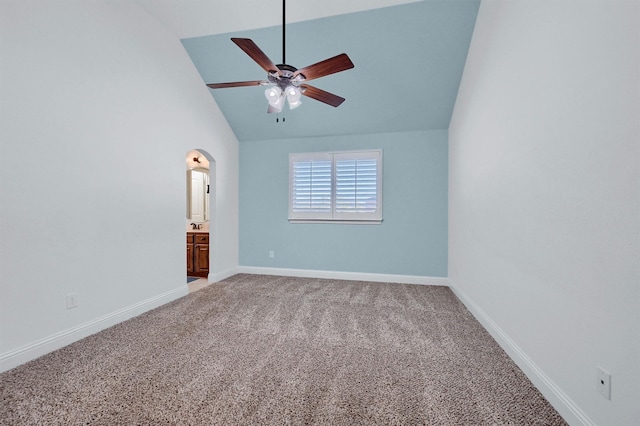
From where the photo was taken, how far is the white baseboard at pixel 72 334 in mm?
1997

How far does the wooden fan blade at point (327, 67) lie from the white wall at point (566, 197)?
1.23 m

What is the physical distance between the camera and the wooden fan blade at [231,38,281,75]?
1.90 metres

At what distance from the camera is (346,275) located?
15.2 feet

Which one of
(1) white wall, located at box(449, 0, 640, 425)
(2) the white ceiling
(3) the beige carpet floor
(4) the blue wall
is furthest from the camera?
(4) the blue wall

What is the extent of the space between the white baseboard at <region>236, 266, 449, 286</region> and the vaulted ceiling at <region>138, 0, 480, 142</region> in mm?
2318

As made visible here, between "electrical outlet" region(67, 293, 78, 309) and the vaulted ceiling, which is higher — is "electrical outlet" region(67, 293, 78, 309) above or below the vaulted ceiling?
below

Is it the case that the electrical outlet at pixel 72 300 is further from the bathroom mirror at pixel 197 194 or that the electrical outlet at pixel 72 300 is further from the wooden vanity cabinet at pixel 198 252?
the bathroom mirror at pixel 197 194

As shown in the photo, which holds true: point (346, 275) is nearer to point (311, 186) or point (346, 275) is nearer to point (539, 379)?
point (311, 186)

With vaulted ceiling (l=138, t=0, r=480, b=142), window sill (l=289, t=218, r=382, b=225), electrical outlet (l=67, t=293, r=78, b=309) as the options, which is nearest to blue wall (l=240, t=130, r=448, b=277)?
window sill (l=289, t=218, r=382, b=225)

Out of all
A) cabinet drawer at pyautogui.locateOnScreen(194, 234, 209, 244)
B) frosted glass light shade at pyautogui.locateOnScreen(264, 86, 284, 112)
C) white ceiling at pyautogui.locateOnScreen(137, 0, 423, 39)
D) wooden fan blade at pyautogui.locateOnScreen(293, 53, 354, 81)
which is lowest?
cabinet drawer at pyautogui.locateOnScreen(194, 234, 209, 244)

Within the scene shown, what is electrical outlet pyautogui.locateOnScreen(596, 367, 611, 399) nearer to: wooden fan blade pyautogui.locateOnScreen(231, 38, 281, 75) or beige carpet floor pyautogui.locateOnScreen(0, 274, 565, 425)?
beige carpet floor pyautogui.locateOnScreen(0, 274, 565, 425)

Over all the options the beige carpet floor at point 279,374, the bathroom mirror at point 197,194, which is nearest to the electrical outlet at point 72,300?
the beige carpet floor at point 279,374

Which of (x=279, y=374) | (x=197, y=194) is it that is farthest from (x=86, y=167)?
(x=197, y=194)

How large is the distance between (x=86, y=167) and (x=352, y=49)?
9.93 ft
